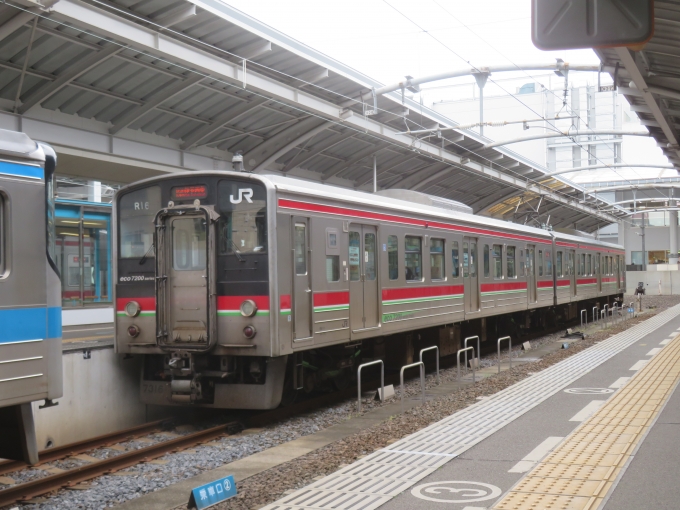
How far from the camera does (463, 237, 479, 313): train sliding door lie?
15367 millimetres

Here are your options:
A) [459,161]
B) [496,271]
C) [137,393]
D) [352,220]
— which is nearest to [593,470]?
[352,220]

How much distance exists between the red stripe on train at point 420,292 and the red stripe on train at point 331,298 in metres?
1.33

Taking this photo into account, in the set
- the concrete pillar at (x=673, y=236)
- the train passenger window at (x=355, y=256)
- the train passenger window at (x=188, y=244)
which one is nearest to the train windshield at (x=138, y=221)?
the train passenger window at (x=188, y=244)

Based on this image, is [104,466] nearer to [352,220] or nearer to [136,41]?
[352,220]

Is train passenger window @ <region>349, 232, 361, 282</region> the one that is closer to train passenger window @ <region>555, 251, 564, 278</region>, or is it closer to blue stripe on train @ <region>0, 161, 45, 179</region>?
blue stripe on train @ <region>0, 161, 45, 179</region>

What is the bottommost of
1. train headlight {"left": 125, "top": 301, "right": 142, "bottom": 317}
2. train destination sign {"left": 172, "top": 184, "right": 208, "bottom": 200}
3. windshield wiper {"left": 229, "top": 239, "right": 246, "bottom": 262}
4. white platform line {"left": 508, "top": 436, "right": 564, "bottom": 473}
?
white platform line {"left": 508, "top": 436, "right": 564, "bottom": 473}

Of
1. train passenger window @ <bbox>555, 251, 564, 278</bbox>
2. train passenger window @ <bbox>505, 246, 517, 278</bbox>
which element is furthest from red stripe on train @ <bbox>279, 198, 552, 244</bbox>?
train passenger window @ <bbox>555, 251, 564, 278</bbox>

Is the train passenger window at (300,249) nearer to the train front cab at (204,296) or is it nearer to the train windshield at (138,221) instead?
the train front cab at (204,296)

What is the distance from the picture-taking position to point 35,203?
5711mm

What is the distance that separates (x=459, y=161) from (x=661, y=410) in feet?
48.6

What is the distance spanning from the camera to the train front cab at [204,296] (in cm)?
907

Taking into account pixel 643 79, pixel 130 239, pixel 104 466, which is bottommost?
pixel 104 466

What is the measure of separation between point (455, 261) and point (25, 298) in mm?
10347

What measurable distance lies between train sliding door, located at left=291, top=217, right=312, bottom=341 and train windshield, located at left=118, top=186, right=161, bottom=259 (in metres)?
1.86
